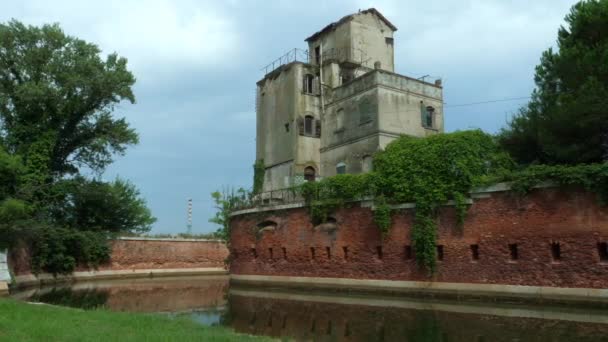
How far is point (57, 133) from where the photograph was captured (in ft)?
107

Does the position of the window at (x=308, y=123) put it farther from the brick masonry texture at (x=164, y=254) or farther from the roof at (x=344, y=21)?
the brick masonry texture at (x=164, y=254)

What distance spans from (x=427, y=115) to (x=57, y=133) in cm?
2152

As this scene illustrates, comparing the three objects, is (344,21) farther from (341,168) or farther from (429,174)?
(429,174)

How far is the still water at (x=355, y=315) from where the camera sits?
13258 millimetres

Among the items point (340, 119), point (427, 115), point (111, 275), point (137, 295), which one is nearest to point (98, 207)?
point (111, 275)

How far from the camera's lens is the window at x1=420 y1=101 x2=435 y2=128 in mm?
30203

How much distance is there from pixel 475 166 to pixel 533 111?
3049mm

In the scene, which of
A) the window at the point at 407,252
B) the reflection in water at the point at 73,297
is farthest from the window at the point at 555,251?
the reflection in water at the point at 73,297

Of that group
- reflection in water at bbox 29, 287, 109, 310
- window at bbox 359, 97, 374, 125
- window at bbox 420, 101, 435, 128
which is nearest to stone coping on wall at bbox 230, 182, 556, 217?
window at bbox 359, 97, 374, 125

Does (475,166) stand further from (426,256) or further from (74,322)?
(74,322)

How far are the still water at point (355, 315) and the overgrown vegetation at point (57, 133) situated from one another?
20.2ft

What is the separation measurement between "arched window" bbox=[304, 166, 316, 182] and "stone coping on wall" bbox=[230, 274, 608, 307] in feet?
23.5

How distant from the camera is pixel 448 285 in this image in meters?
19.8

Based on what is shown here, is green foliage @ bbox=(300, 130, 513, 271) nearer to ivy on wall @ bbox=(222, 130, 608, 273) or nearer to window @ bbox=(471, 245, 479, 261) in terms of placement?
ivy on wall @ bbox=(222, 130, 608, 273)
